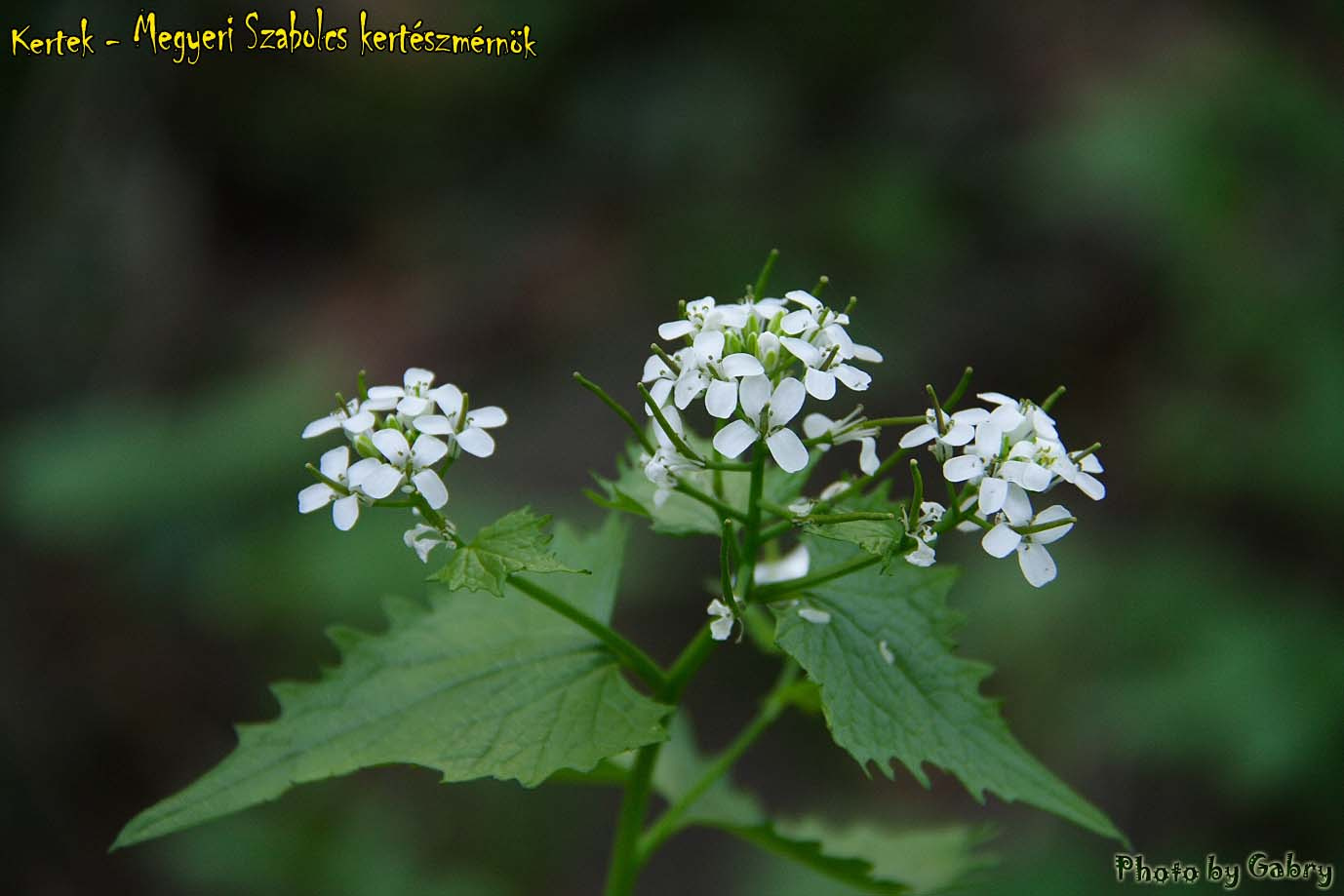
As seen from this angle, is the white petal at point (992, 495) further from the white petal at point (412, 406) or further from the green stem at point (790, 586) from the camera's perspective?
the white petal at point (412, 406)

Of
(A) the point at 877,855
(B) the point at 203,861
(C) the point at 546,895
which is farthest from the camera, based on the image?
(C) the point at 546,895

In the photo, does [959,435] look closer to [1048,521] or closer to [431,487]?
[1048,521]

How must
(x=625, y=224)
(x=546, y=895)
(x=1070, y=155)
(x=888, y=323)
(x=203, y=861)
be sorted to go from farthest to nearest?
(x=625, y=224)
(x=888, y=323)
(x=1070, y=155)
(x=546, y=895)
(x=203, y=861)

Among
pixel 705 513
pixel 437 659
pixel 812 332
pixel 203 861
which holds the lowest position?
pixel 203 861

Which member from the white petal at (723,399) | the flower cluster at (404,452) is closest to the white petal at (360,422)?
the flower cluster at (404,452)

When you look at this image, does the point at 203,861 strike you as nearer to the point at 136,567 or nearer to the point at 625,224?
the point at 136,567

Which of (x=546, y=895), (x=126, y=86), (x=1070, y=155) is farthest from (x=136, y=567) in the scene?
(x=1070, y=155)
